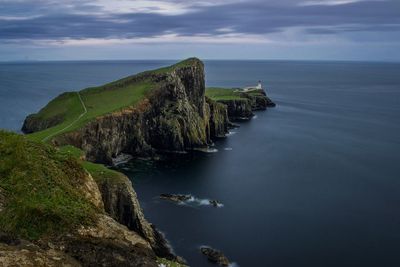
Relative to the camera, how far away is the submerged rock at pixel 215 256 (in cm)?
5838

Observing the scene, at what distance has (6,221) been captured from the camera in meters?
33.7

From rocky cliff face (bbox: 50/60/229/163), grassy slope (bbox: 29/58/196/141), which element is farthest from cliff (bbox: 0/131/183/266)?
grassy slope (bbox: 29/58/196/141)

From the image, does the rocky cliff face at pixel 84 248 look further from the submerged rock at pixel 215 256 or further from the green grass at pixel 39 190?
the submerged rock at pixel 215 256

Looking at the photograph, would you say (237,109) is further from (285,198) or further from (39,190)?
(39,190)

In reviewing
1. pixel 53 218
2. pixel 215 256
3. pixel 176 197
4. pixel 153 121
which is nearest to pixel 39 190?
pixel 53 218

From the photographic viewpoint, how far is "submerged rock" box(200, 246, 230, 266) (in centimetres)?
5838

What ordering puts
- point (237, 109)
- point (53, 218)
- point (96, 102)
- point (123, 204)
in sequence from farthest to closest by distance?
point (237, 109) < point (96, 102) < point (123, 204) < point (53, 218)

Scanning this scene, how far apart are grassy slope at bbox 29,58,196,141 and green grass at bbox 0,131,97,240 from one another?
61903 mm

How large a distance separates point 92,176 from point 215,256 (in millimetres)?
18865

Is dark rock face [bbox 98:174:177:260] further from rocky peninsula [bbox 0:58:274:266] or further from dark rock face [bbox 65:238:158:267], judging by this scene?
dark rock face [bbox 65:238:158:267]

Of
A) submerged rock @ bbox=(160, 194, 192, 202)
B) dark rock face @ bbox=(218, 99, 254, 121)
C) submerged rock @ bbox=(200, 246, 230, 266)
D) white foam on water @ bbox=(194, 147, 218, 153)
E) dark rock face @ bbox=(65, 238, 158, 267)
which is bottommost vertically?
submerged rock @ bbox=(200, 246, 230, 266)

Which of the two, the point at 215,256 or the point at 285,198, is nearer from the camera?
the point at 215,256

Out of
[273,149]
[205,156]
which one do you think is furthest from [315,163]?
[205,156]

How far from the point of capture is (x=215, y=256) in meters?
59.5
